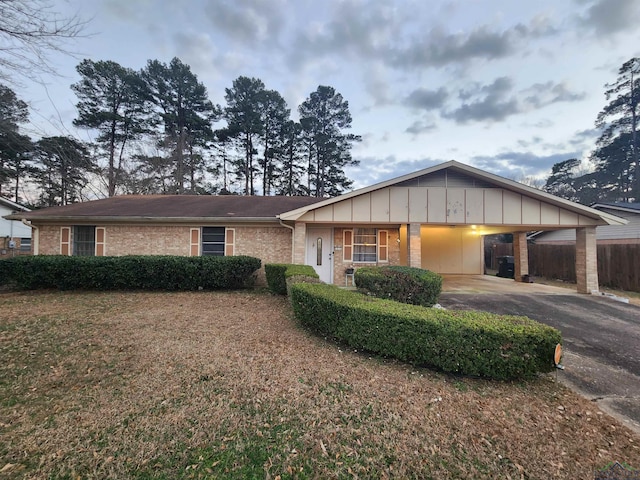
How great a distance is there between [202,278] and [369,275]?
5.44 metres

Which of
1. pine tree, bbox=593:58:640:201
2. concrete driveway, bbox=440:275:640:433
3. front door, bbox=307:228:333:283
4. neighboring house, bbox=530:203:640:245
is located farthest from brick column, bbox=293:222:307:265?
pine tree, bbox=593:58:640:201

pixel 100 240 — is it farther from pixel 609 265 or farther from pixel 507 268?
pixel 609 265

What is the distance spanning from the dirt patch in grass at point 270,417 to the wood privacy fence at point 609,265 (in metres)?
11.2

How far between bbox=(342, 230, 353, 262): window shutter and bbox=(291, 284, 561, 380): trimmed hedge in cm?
659

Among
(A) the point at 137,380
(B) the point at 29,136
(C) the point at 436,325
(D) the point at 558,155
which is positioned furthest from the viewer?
(D) the point at 558,155

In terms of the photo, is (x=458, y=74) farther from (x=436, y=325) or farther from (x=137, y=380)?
(x=137, y=380)

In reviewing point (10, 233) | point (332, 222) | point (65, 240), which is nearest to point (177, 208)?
point (65, 240)

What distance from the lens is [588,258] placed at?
9.22m

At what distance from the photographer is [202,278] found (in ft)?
28.2

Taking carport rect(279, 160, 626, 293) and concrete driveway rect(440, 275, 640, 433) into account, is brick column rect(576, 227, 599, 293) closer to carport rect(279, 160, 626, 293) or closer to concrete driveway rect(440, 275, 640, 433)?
carport rect(279, 160, 626, 293)

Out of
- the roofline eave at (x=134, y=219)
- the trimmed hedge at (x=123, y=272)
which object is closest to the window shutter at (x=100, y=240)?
the roofline eave at (x=134, y=219)

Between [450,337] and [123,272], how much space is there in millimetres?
9175

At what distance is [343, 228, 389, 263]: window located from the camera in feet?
35.9

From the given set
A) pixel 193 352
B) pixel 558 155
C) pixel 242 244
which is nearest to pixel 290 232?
pixel 242 244
